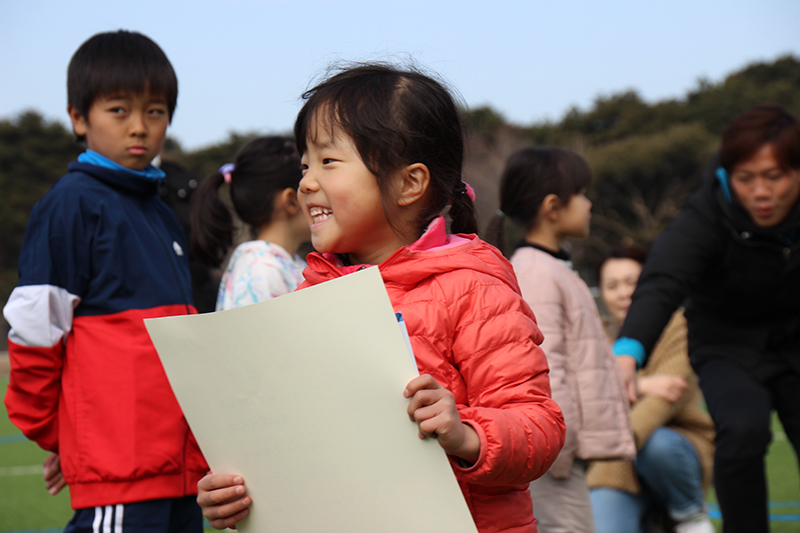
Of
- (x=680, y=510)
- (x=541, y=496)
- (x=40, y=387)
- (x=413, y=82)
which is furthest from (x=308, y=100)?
(x=680, y=510)

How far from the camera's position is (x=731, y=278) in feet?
10.5

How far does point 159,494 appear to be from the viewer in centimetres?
198

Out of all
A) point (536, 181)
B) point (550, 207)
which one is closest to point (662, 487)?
point (550, 207)

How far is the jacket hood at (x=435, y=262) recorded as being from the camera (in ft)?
4.47

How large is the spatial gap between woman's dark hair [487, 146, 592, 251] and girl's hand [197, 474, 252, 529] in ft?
6.53

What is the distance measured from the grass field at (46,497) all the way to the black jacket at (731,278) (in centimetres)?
137

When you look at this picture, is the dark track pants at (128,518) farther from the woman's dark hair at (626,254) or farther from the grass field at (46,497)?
the woman's dark hair at (626,254)

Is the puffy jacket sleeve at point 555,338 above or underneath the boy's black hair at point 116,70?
underneath

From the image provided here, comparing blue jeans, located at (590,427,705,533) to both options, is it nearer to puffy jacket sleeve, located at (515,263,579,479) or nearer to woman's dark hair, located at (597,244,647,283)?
puffy jacket sleeve, located at (515,263,579,479)

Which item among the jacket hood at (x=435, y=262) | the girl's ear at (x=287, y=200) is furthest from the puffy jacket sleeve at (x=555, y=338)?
the jacket hood at (x=435, y=262)

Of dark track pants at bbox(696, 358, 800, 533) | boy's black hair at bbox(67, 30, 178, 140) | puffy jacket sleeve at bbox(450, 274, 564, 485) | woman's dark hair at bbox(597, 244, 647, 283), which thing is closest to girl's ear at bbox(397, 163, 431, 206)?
puffy jacket sleeve at bbox(450, 274, 564, 485)

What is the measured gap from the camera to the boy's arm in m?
1.93

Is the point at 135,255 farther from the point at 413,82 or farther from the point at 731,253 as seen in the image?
the point at 731,253

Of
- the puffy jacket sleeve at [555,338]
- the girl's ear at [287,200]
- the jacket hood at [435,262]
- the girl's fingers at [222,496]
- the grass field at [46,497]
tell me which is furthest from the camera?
the grass field at [46,497]
